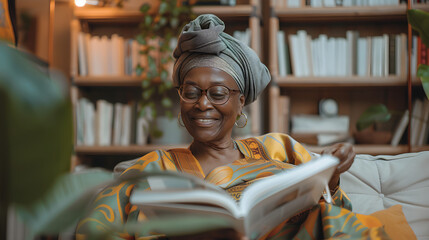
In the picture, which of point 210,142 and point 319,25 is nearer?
point 210,142

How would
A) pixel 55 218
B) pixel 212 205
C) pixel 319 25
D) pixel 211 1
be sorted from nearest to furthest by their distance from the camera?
pixel 55 218 < pixel 212 205 < pixel 211 1 < pixel 319 25

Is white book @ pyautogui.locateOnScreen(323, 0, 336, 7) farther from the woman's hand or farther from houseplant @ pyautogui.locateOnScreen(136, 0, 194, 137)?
the woman's hand

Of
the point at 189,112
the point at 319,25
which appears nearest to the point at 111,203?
the point at 189,112

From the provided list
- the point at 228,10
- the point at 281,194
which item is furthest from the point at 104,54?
the point at 281,194

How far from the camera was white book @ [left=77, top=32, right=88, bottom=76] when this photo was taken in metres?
2.71

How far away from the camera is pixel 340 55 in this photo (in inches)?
100

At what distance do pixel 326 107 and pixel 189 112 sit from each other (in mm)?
1613

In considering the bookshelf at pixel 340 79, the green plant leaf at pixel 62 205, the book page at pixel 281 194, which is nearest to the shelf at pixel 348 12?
the bookshelf at pixel 340 79

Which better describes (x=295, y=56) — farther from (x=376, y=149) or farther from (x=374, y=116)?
(x=376, y=149)

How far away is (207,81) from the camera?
4.19 feet

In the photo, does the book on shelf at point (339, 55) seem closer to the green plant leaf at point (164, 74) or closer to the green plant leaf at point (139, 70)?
the green plant leaf at point (164, 74)

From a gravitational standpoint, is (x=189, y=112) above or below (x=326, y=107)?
above

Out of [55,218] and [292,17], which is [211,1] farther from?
[55,218]

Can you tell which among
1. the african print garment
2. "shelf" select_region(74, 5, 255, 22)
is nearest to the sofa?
the african print garment
